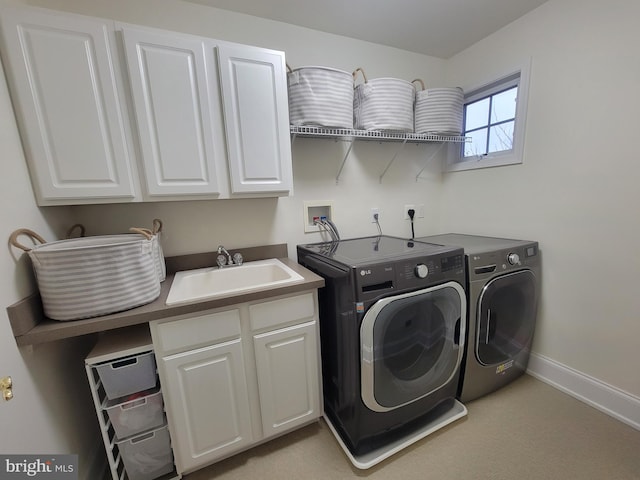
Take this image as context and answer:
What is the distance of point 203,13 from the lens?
1.38 meters

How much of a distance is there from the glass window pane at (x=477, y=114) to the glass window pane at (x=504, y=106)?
0.19 ft

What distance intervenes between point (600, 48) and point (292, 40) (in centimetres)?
168

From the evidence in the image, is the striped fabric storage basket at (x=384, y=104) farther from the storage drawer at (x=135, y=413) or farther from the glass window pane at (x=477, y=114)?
the storage drawer at (x=135, y=413)

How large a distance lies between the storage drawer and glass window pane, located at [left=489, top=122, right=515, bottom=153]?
101 inches

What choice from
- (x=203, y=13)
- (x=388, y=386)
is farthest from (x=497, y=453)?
(x=203, y=13)

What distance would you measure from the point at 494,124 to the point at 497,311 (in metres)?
1.39

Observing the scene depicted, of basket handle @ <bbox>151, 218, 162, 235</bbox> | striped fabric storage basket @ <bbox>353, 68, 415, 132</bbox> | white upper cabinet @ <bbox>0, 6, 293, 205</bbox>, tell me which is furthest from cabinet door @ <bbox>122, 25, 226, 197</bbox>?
striped fabric storage basket @ <bbox>353, 68, 415, 132</bbox>

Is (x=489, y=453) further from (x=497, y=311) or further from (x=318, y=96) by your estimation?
(x=318, y=96)

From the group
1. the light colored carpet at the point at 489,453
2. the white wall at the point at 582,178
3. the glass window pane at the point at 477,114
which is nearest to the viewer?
the light colored carpet at the point at 489,453

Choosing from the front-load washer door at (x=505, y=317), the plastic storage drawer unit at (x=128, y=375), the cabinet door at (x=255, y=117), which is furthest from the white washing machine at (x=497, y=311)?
the plastic storage drawer unit at (x=128, y=375)

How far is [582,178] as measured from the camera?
1.42 meters

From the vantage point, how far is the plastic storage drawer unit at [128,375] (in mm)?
980

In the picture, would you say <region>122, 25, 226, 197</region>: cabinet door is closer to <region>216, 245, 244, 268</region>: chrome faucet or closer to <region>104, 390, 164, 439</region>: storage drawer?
<region>216, 245, 244, 268</region>: chrome faucet

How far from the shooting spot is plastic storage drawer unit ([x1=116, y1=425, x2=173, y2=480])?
1069 mm
